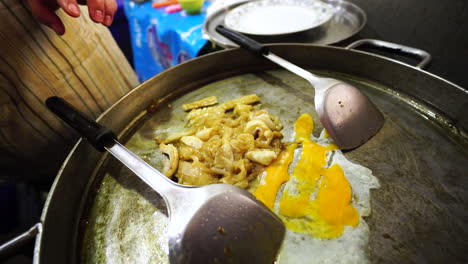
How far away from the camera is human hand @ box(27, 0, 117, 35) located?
1.38 m

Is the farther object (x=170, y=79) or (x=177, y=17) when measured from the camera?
(x=177, y=17)

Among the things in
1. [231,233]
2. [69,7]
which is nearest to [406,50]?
[231,233]

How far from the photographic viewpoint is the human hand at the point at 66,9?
1377 mm

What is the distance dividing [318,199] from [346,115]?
21.1 inches

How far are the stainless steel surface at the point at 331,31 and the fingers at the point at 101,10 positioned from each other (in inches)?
38.0

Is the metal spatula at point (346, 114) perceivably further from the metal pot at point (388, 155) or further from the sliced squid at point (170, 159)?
the sliced squid at point (170, 159)

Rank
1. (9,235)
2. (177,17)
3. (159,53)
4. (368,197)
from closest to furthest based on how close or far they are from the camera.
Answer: (368,197) < (9,235) < (177,17) < (159,53)

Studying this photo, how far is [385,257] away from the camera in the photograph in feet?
3.39

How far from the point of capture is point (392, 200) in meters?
1.20

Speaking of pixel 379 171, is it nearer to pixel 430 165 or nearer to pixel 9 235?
pixel 430 165

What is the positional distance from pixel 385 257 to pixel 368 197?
0.27 metres

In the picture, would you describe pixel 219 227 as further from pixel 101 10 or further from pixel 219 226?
pixel 101 10

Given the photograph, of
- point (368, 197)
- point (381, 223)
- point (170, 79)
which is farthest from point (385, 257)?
point (170, 79)

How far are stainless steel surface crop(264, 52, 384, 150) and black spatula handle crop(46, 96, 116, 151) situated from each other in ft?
3.86
